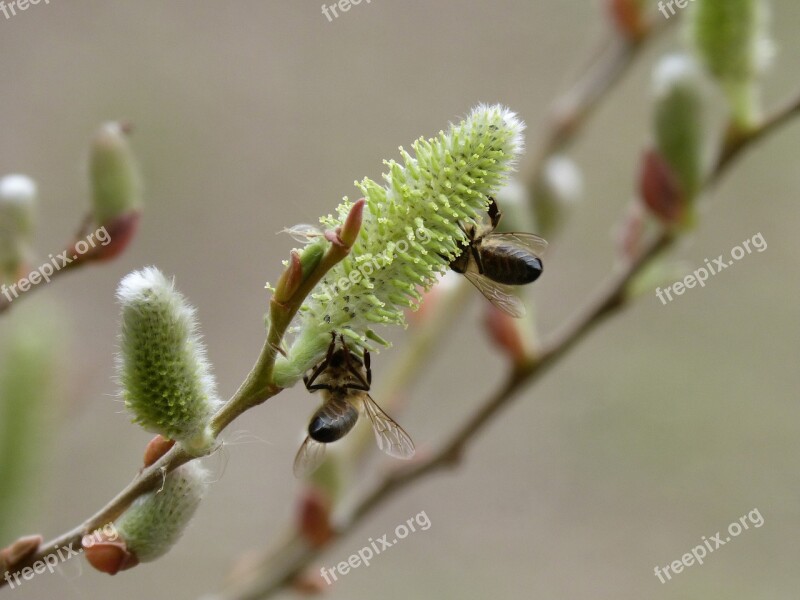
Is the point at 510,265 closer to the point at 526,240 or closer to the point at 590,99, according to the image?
the point at 526,240

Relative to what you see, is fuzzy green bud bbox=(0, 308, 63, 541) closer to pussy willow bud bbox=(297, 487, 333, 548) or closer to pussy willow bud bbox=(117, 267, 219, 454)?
pussy willow bud bbox=(297, 487, 333, 548)

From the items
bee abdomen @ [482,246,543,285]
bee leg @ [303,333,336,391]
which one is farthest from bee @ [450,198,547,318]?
bee leg @ [303,333,336,391]

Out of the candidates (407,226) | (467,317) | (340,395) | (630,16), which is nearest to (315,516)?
(340,395)

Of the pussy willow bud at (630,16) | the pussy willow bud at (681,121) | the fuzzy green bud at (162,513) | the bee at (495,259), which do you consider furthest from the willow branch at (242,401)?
the pussy willow bud at (630,16)

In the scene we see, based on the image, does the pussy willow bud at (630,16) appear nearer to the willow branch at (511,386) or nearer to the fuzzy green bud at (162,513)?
the willow branch at (511,386)

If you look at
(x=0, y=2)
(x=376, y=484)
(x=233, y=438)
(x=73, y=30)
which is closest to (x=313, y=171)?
(x=73, y=30)
